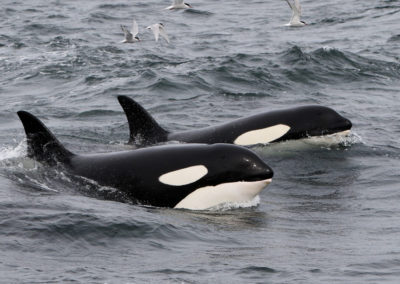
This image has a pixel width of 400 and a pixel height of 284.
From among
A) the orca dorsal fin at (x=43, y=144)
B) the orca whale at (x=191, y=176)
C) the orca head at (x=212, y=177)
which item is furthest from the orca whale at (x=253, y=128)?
the orca head at (x=212, y=177)

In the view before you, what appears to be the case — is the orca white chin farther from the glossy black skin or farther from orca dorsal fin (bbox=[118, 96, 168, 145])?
the glossy black skin

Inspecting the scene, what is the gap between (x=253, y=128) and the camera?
14258 millimetres


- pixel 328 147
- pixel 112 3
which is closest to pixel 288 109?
pixel 328 147

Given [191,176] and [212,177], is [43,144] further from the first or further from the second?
[212,177]

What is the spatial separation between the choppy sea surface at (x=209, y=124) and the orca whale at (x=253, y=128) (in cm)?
22

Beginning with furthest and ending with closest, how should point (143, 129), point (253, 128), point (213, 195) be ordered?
point (253, 128) → point (143, 129) → point (213, 195)

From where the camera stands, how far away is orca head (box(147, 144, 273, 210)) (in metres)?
10.7

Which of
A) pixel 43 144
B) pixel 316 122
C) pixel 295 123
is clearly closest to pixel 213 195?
pixel 43 144

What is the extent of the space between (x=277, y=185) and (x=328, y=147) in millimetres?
2442

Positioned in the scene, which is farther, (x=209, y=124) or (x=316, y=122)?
(x=209, y=124)

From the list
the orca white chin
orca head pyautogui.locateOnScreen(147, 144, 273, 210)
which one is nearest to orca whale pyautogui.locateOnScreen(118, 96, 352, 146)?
orca head pyautogui.locateOnScreen(147, 144, 273, 210)

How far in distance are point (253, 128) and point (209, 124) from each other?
2.68 meters

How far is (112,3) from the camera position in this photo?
129ft

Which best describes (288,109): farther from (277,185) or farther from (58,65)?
(58,65)
